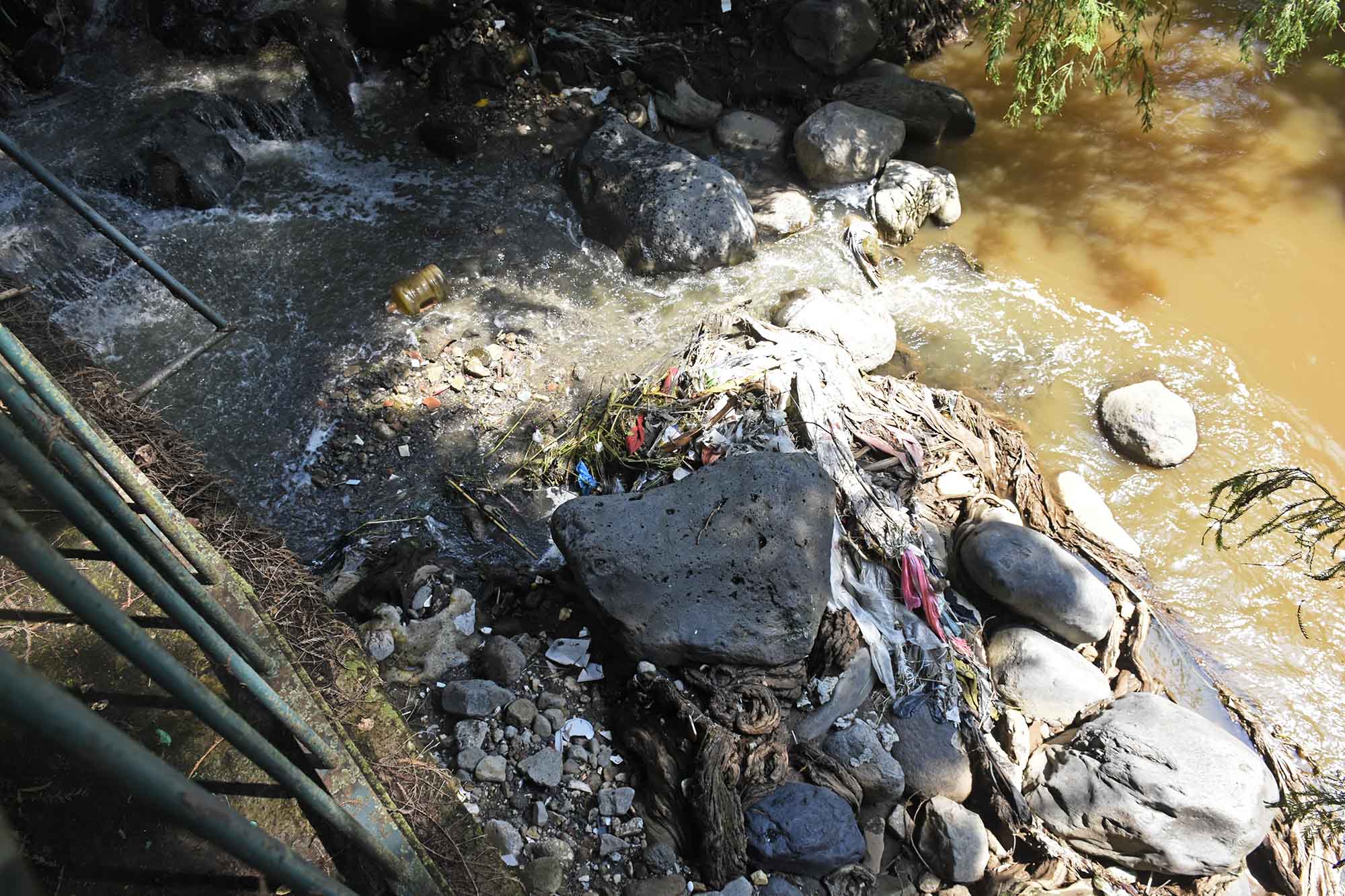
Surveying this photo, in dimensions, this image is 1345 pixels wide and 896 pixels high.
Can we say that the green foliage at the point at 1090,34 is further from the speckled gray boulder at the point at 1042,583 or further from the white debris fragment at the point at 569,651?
the white debris fragment at the point at 569,651

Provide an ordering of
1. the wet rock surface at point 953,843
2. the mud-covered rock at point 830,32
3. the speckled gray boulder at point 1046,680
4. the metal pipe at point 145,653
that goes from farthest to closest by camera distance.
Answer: the mud-covered rock at point 830,32, the speckled gray boulder at point 1046,680, the wet rock surface at point 953,843, the metal pipe at point 145,653

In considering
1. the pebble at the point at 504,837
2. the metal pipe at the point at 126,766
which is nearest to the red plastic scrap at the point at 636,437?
the pebble at the point at 504,837

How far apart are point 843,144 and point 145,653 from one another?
6395mm

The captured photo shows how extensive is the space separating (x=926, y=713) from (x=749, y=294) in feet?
10.7

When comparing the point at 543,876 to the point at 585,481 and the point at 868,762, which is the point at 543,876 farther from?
the point at 585,481

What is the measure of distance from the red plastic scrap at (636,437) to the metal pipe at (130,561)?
275 cm

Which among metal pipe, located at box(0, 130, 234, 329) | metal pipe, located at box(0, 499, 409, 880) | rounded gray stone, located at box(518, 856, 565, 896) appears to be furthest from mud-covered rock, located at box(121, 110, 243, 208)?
metal pipe, located at box(0, 499, 409, 880)

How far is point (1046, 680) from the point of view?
414 centimetres

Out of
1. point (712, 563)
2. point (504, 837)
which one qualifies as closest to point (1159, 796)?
point (712, 563)

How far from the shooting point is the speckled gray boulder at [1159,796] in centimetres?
358

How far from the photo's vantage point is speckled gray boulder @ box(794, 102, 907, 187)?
6.58 meters

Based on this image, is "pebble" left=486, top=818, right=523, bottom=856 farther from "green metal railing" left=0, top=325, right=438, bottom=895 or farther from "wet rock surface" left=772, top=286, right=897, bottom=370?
"wet rock surface" left=772, top=286, right=897, bottom=370

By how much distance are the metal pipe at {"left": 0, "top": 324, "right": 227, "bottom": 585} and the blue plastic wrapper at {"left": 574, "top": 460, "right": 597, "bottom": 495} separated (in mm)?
2315

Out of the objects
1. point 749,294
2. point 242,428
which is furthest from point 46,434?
point 749,294
